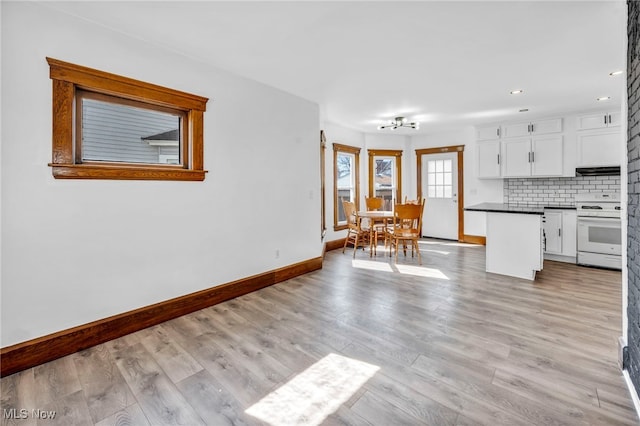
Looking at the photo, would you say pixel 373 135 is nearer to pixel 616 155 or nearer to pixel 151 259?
pixel 616 155

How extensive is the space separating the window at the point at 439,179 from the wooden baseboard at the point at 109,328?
15.8ft

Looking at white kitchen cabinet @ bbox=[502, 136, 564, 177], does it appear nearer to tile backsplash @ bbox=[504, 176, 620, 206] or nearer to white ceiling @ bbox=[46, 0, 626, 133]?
tile backsplash @ bbox=[504, 176, 620, 206]

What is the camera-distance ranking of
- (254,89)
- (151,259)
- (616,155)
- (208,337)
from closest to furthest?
(208,337)
(151,259)
(254,89)
(616,155)

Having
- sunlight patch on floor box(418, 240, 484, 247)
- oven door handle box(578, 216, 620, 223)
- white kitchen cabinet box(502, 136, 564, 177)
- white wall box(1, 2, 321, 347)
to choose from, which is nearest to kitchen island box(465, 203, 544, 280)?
oven door handle box(578, 216, 620, 223)

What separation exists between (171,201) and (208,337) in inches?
48.7

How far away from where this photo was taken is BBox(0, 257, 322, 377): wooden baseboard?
1957mm

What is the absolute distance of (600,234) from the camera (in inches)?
168

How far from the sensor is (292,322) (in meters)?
2.61

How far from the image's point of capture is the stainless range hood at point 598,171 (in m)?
4.55

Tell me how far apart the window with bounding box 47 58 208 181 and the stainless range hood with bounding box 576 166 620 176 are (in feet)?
18.5

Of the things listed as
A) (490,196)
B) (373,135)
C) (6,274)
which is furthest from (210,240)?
(490,196)

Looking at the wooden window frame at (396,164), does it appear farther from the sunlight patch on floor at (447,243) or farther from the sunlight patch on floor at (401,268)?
the sunlight patch on floor at (401,268)

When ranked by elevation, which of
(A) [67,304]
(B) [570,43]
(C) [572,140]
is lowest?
(A) [67,304]

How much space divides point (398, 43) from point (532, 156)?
13.0 feet
